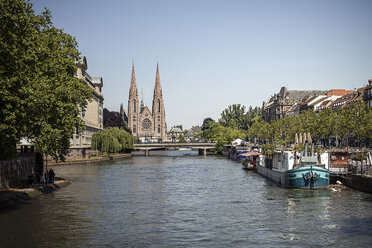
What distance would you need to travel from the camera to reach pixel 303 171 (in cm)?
5053

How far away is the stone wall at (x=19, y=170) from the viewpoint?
43.9 m

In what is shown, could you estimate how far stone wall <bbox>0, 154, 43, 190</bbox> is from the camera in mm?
43875

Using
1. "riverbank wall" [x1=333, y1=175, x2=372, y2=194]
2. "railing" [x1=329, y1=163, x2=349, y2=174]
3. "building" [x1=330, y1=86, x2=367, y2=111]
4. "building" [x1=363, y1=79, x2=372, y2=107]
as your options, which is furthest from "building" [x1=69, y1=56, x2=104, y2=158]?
"building" [x1=330, y1=86, x2=367, y2=111]

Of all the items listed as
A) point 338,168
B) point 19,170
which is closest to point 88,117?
point 19,170

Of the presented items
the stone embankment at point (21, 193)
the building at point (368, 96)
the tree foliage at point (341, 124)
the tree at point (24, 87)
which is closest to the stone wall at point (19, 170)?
the stone embankment at point (21, 193)

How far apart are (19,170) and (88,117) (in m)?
77.4

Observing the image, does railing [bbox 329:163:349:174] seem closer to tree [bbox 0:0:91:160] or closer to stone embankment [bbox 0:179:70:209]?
tree [bbox 0:0:91:160]

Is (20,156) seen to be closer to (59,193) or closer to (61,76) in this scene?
(59,193)

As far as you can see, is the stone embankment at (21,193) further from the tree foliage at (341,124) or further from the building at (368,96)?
the building at (368,96)

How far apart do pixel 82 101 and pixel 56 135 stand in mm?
10485

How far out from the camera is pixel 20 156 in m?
49.5

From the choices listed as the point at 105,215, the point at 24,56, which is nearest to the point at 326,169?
the point at 105,215

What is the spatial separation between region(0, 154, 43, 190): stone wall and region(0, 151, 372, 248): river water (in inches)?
156

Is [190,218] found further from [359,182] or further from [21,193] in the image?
[359,182]
